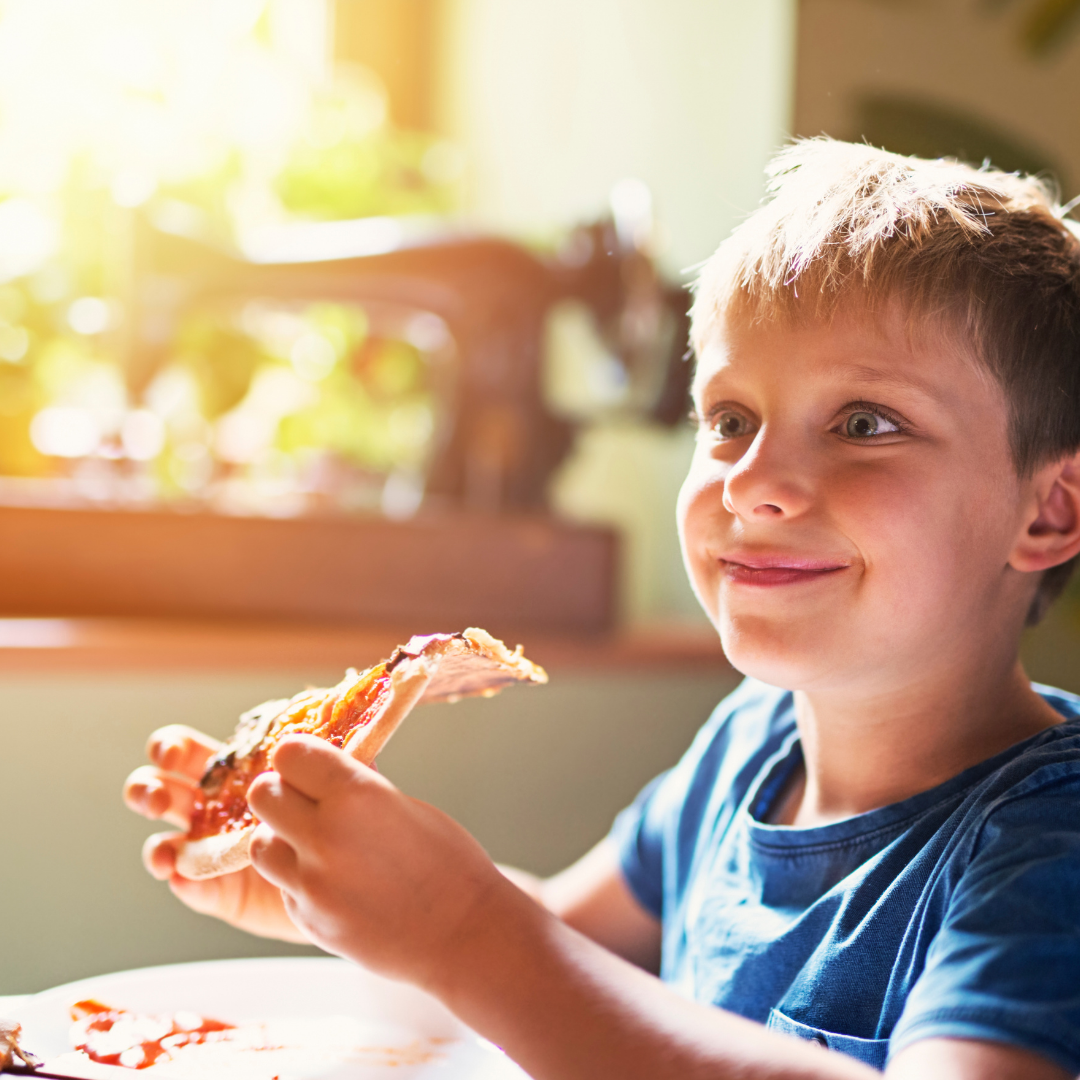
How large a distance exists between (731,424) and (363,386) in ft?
4.22

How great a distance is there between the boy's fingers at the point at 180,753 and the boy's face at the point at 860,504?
31 centimetres

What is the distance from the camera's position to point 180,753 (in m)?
0.66

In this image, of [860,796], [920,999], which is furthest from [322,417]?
[920,999]

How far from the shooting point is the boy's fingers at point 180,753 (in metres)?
0.66

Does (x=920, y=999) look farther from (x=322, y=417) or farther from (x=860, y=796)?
(x=322, y=417)

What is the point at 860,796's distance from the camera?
62 centimetres

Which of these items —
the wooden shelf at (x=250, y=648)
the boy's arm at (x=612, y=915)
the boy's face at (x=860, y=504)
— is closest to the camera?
the boy's face at (x=860, y=504)

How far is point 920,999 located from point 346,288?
1.06 metres

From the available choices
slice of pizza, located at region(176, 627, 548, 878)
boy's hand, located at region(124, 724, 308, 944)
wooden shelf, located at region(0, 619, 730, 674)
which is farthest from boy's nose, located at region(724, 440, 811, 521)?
wooden shelf, located at region(0, 619, 730, 674)

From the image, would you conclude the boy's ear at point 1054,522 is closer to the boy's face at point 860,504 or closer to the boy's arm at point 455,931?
the boy's face at point 860,504

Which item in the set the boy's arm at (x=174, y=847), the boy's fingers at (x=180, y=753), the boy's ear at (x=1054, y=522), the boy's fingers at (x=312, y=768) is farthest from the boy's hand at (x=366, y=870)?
the boy's ear at (x=1054, y=522)

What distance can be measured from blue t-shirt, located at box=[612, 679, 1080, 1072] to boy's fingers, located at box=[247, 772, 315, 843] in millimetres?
249

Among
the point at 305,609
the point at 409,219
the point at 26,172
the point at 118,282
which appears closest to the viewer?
the point at 305,609

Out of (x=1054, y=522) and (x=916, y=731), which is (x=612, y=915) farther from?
(x=1054, y=522)
